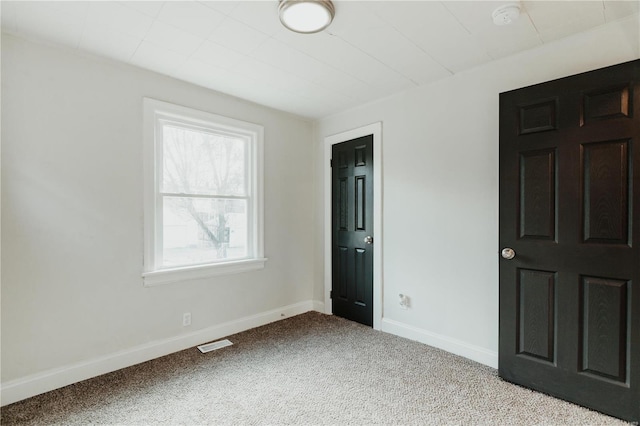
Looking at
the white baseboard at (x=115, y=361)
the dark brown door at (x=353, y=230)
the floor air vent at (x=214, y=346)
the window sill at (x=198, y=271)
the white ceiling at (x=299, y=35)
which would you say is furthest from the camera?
the dark brown door at (x=353, y=230)

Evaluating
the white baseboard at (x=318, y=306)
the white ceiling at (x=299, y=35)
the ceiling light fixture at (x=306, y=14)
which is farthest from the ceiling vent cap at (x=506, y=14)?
the white baseboard at (x=318, y=306)

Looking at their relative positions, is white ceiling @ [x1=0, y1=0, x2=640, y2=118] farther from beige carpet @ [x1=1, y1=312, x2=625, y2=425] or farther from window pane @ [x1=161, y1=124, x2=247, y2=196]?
beige carpet @ [x1=1, y1=312, x2=625, y2=425]

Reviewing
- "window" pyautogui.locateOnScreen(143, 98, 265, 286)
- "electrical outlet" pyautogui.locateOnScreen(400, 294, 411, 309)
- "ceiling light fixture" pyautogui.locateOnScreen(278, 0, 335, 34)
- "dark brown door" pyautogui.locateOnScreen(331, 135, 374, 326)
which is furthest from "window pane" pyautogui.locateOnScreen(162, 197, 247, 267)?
"ceiling light fixture" pyautogui.locateOnScreen(278, 0, 335, 34)

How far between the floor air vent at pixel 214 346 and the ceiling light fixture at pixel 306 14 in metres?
2.63

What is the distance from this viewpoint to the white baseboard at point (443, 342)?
2504 millimetres

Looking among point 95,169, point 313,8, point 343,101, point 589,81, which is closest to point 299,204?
point 343,101

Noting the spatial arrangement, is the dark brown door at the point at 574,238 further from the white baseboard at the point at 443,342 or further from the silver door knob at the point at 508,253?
the white baseboard at the point at 443,342

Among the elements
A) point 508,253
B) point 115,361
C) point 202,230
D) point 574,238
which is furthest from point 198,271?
point 574,238

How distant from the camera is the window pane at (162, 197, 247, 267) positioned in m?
2.82

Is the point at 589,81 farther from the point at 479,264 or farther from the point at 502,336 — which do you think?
the point at 502,336

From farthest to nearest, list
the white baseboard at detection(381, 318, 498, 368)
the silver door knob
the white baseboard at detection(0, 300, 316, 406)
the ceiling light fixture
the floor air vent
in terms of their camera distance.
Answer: the floor air vent < the white baseboard at detection(381, 318, 498, 368) < the silver door knob < the white baseboard at detection(0, 300, 316, 406) < the ceiling light fixture

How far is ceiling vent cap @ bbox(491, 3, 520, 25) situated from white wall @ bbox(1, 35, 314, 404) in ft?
7.81

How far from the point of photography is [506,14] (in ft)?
6.00

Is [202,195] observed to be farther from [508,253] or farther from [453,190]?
[508,253]
